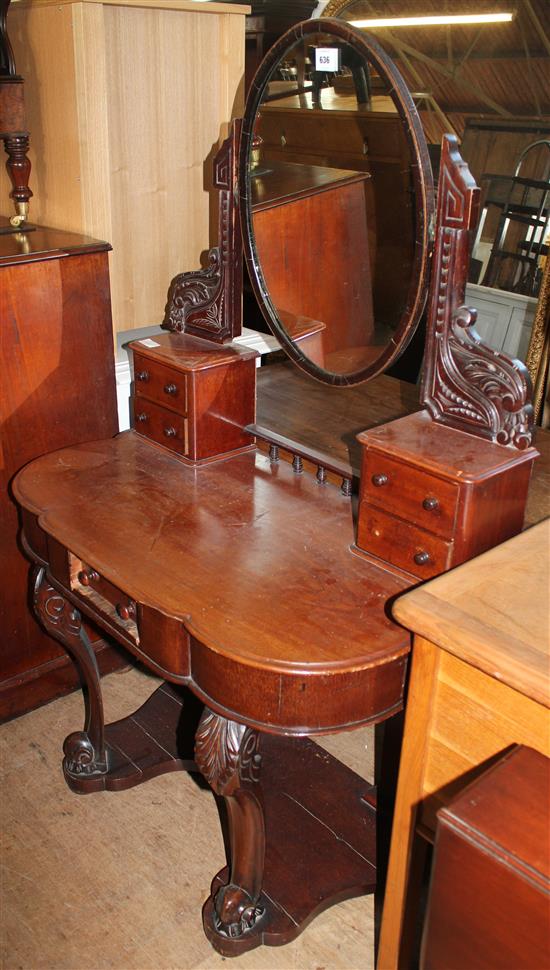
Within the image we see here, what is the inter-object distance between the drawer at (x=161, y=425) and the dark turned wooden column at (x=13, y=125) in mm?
672

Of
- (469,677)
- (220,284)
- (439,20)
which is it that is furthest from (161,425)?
(439,20)

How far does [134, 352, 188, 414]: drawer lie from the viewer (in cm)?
184

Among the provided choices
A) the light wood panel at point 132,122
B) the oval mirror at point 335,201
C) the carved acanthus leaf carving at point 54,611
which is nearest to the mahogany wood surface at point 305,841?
the carved acanthus leaf carving at point 54,611

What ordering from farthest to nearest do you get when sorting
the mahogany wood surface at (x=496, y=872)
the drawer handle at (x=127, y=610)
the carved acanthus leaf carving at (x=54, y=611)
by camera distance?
the carved acanthus leaf carving at (x=54, y=611), the drawer handle at (x=127, y=610), the mahogany wood surface at (x=496, y=872)

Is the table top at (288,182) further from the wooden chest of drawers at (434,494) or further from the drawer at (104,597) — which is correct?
the drawer at (104,597)

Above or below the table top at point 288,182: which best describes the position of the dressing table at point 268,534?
below

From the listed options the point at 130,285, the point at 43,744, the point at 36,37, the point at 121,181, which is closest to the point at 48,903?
the point at 43,744

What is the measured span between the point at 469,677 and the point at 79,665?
106cm

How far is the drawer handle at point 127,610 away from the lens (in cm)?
156

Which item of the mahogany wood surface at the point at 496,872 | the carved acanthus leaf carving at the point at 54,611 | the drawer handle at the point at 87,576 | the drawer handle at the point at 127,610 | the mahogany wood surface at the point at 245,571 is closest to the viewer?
the mahogany wood surface at the point at 496,872

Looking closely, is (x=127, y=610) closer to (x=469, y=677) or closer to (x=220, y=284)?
(x=469, y=677)

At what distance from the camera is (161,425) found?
193 centimetres

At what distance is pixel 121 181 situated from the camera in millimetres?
2191

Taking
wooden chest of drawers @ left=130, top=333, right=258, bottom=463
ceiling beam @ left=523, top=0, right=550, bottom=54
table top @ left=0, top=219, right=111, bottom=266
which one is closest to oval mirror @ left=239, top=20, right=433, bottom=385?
wooden chest of drawers @ left=130, top=333, right=258, bottom=463
